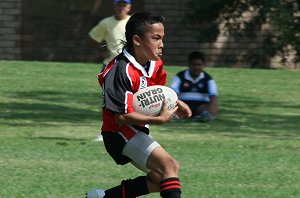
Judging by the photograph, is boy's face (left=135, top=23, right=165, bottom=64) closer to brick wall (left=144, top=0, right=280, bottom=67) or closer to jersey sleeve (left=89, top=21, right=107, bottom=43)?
jersey sleeve (left=89, top=21, right=107, bottom=43)

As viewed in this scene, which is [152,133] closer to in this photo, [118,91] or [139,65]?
[139,65]

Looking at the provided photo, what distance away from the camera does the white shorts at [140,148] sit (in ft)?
21.7

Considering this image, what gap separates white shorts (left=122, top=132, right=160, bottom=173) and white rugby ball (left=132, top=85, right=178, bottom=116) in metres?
0.22

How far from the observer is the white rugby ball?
258 inches

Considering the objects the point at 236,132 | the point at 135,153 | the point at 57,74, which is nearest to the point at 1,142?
the point at 236,132

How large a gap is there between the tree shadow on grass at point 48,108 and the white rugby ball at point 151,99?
7.00m

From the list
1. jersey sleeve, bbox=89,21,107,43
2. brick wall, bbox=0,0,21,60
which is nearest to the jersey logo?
jersey sleeve, bbox=89,21,107,43

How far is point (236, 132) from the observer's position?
12.9 metres

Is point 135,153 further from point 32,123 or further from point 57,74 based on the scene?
point 57,74

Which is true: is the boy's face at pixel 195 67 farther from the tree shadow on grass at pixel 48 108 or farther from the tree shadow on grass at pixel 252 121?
the tree shadow on grass at pixel 48 108

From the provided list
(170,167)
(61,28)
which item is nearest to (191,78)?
(170,167)

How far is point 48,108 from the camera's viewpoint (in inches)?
611

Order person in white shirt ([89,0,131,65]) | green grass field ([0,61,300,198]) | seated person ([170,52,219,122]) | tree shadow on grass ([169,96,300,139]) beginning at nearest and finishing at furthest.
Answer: green grass field ([0,61,300,198]), person in white shirt ([89,0,131,65]), tree shadow on grass ([169,96,300,139]), seated person ([170,52,219,122])

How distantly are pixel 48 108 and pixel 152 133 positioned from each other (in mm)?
3268
